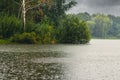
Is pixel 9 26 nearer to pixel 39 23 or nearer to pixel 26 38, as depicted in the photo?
pixel 26 38

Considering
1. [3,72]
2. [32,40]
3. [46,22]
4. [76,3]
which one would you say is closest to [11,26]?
[32,40]

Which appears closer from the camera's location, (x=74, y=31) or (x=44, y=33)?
(x=44, y=33)

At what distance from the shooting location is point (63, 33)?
95375 mm

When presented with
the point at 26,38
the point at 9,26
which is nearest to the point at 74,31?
the point at 26,38

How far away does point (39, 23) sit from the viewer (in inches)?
3875

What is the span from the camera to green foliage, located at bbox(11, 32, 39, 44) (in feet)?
283

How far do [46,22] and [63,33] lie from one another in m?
6.08

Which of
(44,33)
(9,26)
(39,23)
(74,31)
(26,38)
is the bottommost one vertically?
(26,38)

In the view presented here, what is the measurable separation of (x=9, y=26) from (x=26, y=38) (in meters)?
5.09

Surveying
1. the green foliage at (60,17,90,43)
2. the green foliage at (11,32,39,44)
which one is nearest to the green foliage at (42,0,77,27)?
the green foliage at (60,17,90,43)

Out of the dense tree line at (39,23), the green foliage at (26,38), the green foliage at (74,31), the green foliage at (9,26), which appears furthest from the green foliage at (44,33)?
the green foliage at (74,31)

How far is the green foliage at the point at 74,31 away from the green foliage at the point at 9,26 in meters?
13.8

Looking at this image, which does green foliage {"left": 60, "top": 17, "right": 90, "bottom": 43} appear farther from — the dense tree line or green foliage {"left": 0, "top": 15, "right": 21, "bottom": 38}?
green foliage {"left": 0, "top": 15, "right": 21, "bottom": 38}

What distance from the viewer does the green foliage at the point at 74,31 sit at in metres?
95.9
